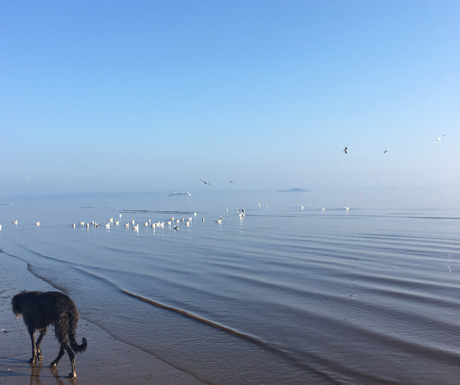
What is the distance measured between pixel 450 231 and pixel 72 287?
30.2 meters

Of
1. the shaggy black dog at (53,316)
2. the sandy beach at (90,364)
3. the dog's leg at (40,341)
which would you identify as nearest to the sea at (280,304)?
the sandy beach at (90,364)

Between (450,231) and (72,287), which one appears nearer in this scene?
(72,287)

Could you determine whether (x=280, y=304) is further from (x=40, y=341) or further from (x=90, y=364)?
(x=40, y=341)

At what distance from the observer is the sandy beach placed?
327 inches

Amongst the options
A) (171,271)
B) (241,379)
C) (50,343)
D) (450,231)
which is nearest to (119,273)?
(171,271)

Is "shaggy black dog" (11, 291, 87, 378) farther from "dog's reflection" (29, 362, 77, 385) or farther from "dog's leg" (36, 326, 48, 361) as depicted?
"dog's reflection" (29, 362, 77, 385)

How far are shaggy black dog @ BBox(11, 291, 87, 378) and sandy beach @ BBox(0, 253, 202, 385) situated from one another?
283mm

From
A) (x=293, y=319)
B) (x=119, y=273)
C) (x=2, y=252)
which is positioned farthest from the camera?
(x=2, y=252)

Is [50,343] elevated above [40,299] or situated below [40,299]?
below

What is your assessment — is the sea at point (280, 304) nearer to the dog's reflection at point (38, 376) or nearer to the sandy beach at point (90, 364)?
the sandy beach at point (90, 364)

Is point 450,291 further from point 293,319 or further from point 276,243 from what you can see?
point 276,243

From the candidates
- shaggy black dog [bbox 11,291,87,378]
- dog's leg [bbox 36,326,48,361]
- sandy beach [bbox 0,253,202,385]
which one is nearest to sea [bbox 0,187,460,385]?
sandy beach [bbox 0,253,202,385]

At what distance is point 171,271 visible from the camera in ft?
66.3

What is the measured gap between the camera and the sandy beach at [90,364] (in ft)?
27.2
